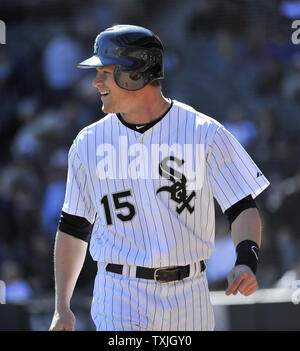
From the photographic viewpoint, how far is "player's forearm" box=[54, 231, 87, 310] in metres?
3.42

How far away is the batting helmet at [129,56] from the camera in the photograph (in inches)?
137

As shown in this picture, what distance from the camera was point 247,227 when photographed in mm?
3270

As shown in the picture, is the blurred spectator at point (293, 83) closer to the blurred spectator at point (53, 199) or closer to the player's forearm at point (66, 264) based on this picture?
the blurred spectator at point (53, 199)

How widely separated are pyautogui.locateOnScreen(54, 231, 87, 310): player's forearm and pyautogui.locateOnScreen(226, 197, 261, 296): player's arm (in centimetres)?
68

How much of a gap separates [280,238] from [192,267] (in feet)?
14.7

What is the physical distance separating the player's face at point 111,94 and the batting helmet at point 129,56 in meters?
0.03

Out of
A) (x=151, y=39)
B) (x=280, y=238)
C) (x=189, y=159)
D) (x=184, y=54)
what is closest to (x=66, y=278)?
(x=189, y=159)

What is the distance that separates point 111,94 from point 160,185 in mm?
445

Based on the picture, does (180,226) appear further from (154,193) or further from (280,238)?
(280,238)
